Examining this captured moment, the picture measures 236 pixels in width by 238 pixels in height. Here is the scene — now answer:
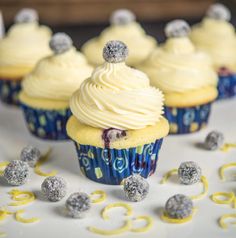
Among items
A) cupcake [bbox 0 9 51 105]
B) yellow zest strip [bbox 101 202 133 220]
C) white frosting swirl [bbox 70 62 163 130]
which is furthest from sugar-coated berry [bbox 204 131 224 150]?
cupcake [bbox 0 9 51 105]

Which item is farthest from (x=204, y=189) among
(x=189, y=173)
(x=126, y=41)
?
(x=126, y=41)

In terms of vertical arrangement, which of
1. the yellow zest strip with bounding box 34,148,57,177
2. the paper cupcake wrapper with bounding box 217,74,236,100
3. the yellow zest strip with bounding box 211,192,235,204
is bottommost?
the yellow zest strip with bounding box 211,192,235,204

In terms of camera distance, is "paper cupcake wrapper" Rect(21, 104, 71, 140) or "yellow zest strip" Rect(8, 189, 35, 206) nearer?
"yellow zest strip" Rect(8, 189, 35, 206)

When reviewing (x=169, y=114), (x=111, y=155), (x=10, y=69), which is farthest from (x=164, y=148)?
(x=10, y=69)

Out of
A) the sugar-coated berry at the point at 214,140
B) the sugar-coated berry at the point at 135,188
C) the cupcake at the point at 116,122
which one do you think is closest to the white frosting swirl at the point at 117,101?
the cupcake at the point at 116,122

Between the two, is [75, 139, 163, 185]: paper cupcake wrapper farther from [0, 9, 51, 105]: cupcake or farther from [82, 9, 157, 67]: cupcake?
[82, 9, 157, 67]: cupcake

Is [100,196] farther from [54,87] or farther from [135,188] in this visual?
[54,87]

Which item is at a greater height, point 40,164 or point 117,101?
point 117,101

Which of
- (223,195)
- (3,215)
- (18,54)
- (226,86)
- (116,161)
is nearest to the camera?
(3,215)
